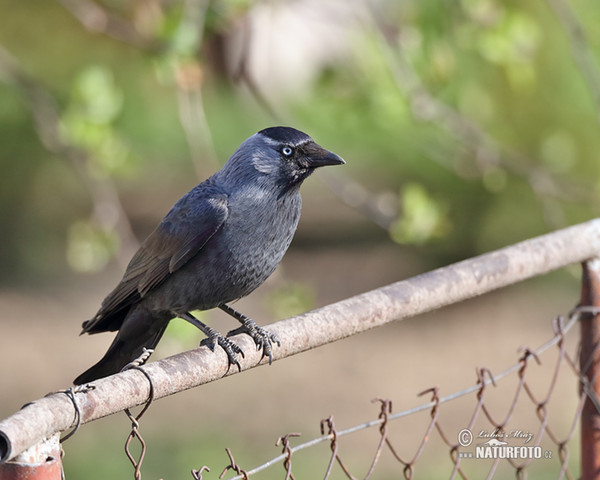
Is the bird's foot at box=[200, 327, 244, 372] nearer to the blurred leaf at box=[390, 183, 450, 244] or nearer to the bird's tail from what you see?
the bird's tail

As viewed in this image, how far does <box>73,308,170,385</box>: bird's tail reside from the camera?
332 centimetres

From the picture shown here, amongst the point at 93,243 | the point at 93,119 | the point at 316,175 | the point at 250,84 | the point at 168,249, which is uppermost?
the point at 316,175

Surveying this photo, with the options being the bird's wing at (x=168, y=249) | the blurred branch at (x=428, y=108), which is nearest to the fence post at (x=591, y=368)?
the bird's wing at (x=168, y=249)

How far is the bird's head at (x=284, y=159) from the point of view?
3.38m

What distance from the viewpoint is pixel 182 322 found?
381 cm

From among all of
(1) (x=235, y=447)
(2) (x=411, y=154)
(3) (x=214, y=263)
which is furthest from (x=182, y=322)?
(2) (x=411, y=154)

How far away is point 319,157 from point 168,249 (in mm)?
671

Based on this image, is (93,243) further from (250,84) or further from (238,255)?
(238,255)

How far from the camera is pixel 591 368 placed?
3.02 metres

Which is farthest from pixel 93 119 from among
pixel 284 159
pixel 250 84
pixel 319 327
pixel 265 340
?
pixel 319 327

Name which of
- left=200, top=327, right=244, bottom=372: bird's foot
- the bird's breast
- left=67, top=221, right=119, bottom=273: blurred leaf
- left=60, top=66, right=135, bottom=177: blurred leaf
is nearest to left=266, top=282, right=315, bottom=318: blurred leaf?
the bird's breast

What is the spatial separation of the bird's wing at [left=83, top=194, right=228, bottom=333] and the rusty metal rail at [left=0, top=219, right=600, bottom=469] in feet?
2.28

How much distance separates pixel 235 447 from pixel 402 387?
1.68 m

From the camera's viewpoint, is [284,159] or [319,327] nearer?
[319,327]
